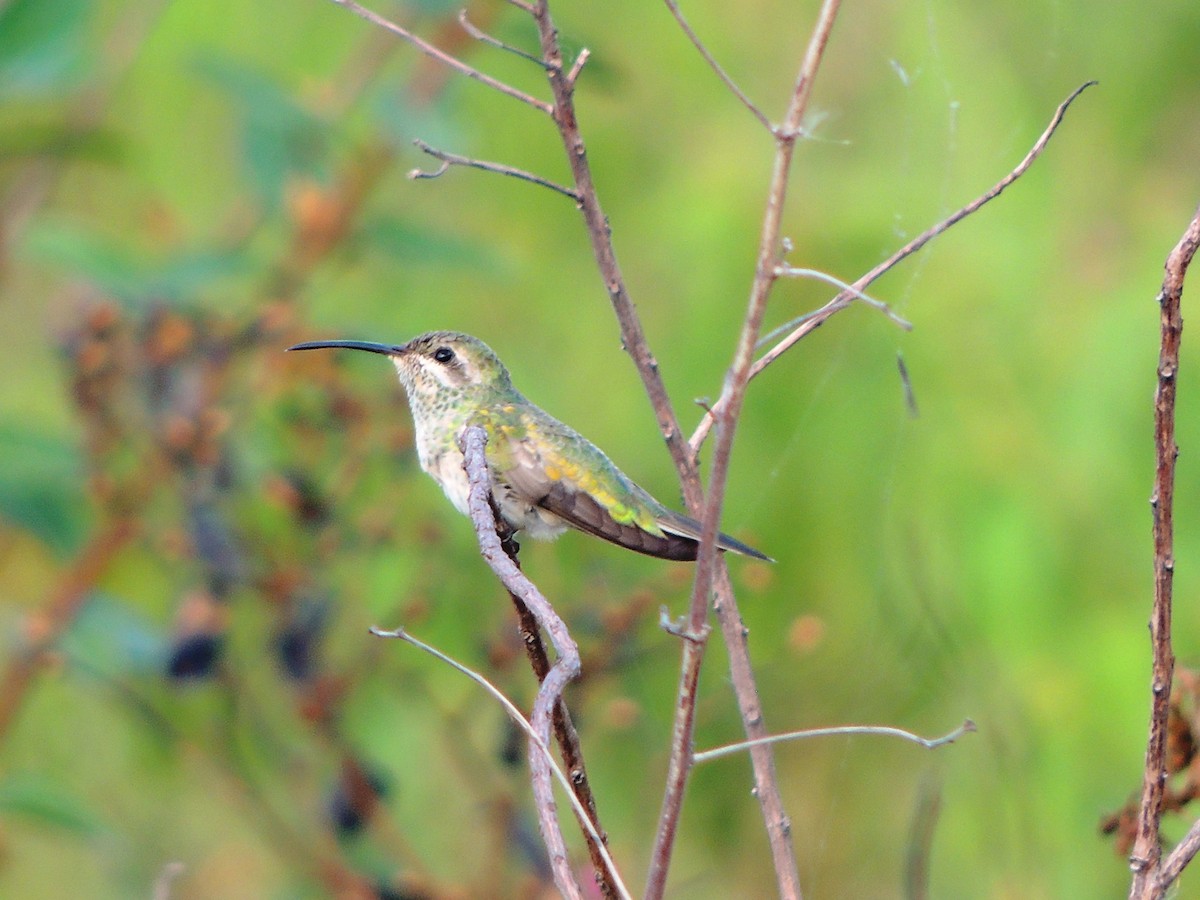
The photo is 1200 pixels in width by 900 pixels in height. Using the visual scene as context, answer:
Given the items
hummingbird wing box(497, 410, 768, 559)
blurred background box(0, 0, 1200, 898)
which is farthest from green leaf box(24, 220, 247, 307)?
hummingbird wing box(497, 410, 768, 559)

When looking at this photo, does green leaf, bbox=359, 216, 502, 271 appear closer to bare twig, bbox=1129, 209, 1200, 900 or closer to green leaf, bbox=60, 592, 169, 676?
green leaf, bbox=60, 592, 169, 676

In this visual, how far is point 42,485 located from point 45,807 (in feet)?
2.45

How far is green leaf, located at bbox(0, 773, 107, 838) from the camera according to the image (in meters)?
2.56

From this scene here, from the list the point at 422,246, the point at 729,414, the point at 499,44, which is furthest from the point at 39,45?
the point at 729,414

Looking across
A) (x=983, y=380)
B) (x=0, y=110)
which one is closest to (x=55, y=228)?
(x=0, y=110)

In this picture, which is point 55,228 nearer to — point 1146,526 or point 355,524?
point 355,524

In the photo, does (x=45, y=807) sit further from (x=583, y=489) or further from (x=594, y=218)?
(x=594, y=218)

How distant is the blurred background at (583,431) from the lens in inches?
114

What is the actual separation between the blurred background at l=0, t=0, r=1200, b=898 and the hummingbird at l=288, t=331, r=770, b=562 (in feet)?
1.45

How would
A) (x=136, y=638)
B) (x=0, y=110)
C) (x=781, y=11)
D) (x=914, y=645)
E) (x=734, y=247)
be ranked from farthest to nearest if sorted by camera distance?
(x=781, y=11)
(x=734, y=247)
(x=0, y=110)
(x=136, y=638)
(x=914, y=645)

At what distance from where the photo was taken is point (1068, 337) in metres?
4.11

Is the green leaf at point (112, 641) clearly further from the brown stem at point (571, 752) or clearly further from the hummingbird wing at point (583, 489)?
the brown stem at point (571, 752)

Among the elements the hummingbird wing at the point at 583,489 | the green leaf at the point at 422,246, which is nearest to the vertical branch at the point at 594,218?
the hummingbird wing at the point at 583,489

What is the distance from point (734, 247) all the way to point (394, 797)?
5.91 ft
